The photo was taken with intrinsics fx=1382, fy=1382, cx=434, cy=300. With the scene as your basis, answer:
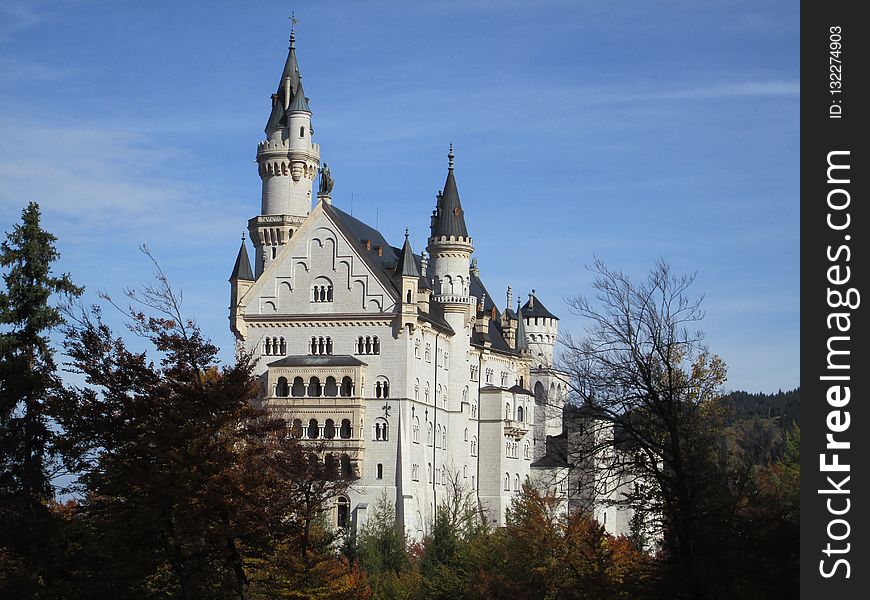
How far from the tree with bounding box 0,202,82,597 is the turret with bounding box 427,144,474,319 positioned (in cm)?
6055

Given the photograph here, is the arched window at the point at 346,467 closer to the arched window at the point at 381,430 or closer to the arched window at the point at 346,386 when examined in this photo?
the arched window at the point at 381,430

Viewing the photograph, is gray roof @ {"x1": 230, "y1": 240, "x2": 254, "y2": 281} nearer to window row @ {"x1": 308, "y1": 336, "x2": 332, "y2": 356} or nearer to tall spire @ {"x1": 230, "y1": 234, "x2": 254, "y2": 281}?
tall spire @ {"x1": 230, "y1": 234, "x2": 254, "y2": 281}

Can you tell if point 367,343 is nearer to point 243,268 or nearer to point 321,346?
point 321,346

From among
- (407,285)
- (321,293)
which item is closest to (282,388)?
(321,293)

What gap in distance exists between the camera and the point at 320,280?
99.4 metres

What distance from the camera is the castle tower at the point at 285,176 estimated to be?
104062mm

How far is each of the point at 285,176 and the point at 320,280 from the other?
9.90m

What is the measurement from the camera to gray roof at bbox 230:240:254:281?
101188mm

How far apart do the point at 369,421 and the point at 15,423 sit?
5342 centimetres

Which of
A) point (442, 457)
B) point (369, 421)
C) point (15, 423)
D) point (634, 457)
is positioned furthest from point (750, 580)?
point (442, 457)

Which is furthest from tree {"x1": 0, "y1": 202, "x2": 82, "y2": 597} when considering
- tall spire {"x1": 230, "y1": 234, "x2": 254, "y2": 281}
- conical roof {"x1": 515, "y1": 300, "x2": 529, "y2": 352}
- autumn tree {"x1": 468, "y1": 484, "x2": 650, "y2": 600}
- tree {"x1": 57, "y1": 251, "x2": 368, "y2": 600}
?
conical roof {"x1": 515, "y1": 300, "x2": 529, "y2": 352}

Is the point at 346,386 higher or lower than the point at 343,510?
higher
